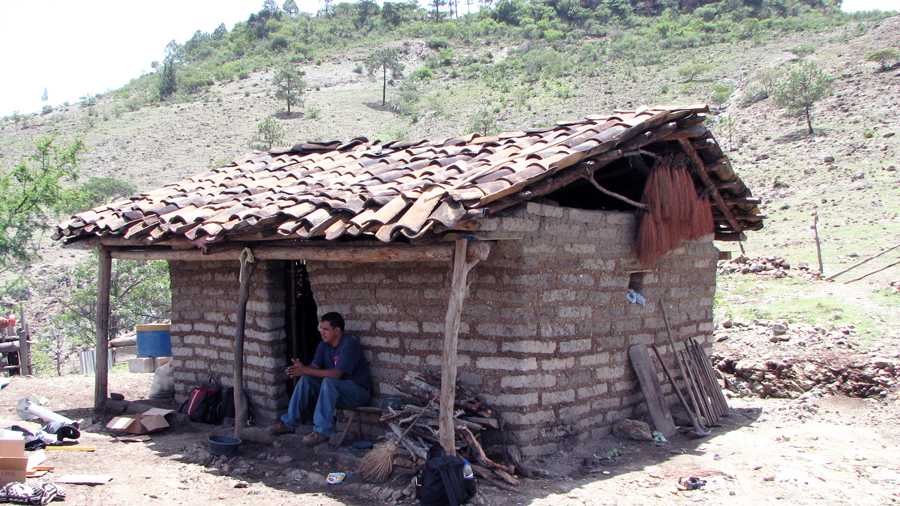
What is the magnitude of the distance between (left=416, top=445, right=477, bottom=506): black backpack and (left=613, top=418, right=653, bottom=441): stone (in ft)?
7.87

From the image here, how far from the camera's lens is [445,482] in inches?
214

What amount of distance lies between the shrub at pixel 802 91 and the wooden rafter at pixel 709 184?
19.1 m

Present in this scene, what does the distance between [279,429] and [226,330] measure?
1561 mm

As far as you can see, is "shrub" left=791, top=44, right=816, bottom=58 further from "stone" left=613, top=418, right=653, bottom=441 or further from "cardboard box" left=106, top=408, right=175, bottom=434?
"cardboard box" left=106, top=408, right=175, bottom=434

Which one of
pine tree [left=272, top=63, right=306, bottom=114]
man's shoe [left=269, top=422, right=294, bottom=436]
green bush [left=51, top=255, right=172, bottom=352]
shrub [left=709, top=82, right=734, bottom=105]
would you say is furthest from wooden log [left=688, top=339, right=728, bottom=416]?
pine tree [left=272, top=63, right=306, bottom=114]

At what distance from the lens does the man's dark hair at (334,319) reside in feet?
23.7

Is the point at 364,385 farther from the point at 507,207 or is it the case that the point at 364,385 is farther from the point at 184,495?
the point at 507,207

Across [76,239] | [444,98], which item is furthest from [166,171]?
[76,239]

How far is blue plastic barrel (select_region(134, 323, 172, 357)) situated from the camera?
988 centimetres

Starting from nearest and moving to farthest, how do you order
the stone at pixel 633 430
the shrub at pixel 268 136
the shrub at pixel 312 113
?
1. the stone at pixel 633 430
2. the shrub at pixel 268 136
3. the shrub at pixel 312 113

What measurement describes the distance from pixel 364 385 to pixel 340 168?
243 centimetres

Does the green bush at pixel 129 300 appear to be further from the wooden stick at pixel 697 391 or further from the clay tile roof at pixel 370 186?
the wooden stick at pixel 697 391

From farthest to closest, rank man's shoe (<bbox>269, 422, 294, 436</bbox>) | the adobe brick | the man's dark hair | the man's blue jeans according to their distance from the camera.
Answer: man's shoe (<bbox>269, 422, 294, 436</bbox>), the man's dark hair, the man's blue jeans, the adobe brick

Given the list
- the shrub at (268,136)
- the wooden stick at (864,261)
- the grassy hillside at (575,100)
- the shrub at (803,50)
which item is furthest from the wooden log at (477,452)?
the shrub at (803,50)
